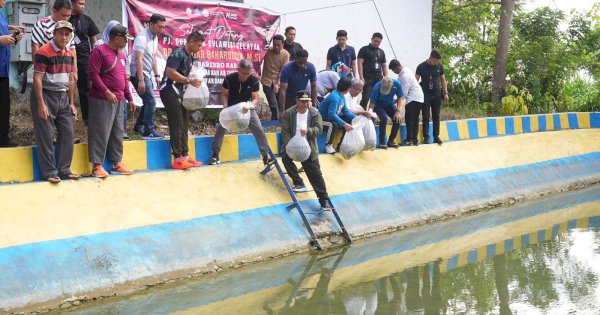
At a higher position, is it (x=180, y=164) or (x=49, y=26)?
(x=49, y=26)

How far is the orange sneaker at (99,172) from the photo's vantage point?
9227 millimetres

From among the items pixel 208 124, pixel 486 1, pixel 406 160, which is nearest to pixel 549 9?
pixel 486 1

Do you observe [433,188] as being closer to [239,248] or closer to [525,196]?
[525,196]

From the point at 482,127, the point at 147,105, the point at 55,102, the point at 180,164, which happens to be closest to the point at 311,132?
the point at 180,164

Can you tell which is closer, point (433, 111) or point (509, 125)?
point (433, 111)

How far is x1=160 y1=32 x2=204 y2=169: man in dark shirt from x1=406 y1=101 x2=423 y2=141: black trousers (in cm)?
456

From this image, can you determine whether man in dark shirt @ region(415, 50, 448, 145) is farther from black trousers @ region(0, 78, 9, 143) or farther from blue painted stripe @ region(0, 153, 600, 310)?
black trousers @ region(0, 78, 9, 143)

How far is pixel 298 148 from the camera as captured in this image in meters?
10.6

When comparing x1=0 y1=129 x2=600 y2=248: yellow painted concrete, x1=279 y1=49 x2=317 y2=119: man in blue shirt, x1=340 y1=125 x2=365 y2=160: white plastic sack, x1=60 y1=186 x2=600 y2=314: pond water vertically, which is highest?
x1=279 y1=49 x2=317 y2=119: man in blue shirt

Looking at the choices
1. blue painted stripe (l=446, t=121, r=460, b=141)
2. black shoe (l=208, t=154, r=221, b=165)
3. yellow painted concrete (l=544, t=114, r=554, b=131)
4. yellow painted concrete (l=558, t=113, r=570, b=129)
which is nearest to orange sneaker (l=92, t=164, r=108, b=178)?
black shoe (l=208, t=154, r=221, b=165)

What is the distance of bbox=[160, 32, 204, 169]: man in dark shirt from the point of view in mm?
10266

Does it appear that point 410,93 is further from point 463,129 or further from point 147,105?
point 147,105

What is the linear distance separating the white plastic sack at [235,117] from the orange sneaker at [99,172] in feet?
6.08

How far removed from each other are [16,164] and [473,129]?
30.3 feet
